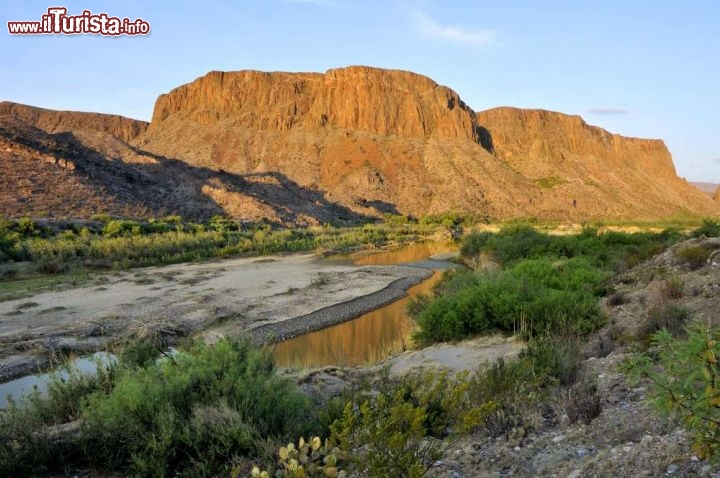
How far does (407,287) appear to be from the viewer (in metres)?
24.2

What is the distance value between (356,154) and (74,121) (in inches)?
2737

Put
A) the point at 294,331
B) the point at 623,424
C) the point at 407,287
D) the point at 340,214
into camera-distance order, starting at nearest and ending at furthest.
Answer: the point at 623,424
the point at 294,331
the point at 407,287
the point at 340,214

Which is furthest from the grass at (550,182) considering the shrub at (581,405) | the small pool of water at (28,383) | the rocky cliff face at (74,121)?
the shrub at (581,405)

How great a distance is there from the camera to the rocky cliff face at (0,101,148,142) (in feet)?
365

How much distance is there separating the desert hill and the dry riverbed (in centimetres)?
3133

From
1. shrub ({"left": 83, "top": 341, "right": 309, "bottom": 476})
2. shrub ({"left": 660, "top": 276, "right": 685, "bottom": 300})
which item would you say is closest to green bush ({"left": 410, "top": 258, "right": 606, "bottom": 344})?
shrub ({"left": 660, "top": 276, "right": 685, "bottom": 300})

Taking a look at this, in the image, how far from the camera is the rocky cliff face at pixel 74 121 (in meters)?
111

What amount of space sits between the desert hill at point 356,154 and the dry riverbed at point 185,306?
31332 millimetres

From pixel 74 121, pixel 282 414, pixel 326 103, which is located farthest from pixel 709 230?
pixel 74 121

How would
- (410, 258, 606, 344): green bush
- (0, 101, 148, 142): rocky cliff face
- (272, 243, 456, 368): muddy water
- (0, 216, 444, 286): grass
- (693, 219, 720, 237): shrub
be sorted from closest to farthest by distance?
1. (410, 258, 606, 344): green bush
2. (272, 243, 456, 368): muddy water
3. (693, 219, 720, 237): shrub
4. (0, 216, 444, 286): grass
5. (0, 101, 148, 142): rocky cliff face

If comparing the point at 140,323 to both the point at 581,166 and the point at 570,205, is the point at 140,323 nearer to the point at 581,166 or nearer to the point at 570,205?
the point at 570,205

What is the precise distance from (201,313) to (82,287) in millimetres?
7923

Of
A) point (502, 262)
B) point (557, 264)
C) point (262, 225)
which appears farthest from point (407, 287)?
point (262, 225)

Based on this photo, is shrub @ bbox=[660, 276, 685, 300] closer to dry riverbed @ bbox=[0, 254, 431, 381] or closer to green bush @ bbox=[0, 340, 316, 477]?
dry riverbed @ bbox=[0, 254, 431, 381]
